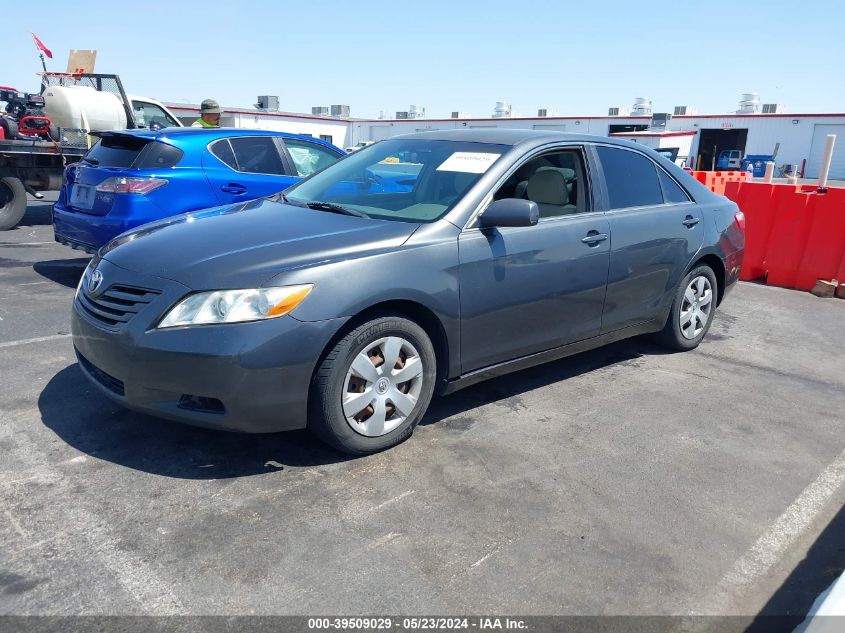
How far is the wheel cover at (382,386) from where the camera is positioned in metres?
3.39

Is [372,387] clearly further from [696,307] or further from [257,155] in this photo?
[257,155]

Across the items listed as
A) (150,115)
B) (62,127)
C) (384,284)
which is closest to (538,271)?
(384,284)

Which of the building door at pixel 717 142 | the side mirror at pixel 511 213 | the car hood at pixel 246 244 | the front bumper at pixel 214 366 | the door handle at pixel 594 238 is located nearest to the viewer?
the front bumper at pixel 214 366

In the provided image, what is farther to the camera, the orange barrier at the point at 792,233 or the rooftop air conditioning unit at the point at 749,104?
the rooftop air conditioning unit at the point at 749,104

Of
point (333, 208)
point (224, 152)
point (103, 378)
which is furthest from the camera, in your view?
point (224, 152)

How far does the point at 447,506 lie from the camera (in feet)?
10.3

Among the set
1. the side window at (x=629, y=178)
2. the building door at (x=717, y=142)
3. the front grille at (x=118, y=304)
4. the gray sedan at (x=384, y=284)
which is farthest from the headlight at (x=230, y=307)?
the building door at (x=717, y=142)

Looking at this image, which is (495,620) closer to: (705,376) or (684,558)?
(684,558)

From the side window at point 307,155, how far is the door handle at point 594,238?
3.53 meters

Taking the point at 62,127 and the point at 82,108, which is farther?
the point at 82,108

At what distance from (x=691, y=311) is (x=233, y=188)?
4.26m

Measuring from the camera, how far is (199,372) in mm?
3072

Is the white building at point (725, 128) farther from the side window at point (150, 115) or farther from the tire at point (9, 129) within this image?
the tire at point (9, 129)

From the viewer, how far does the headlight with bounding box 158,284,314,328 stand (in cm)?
311
